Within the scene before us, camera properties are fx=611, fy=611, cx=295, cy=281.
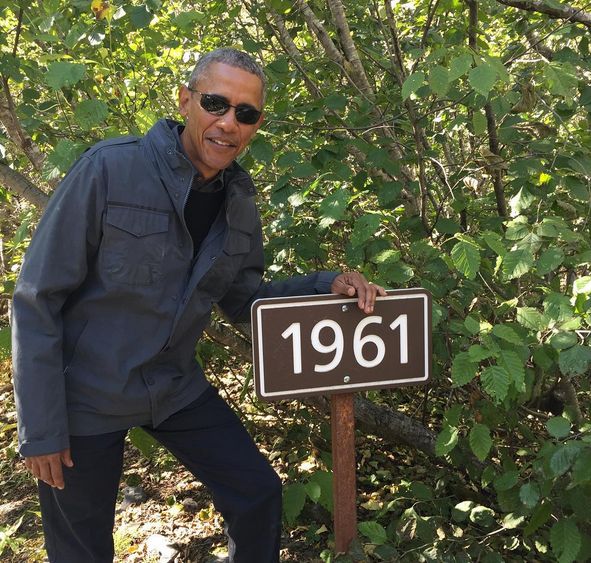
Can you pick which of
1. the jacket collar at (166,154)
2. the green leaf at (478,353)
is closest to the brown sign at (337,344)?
the green leaf at (478,353)

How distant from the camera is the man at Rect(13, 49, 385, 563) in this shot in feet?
5.41

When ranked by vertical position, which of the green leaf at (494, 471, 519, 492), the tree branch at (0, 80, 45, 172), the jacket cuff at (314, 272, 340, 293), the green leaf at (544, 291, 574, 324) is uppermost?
the tree branch at (0, 80, 45, 172)

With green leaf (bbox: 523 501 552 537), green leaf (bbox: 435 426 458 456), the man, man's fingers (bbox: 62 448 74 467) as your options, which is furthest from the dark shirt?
green leaf (bbox: 523 501 552 537)

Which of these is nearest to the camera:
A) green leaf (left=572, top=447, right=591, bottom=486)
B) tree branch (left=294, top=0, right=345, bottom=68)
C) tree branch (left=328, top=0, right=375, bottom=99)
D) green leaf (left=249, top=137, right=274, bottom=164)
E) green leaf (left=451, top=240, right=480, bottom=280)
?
green leaf (left=572, top=447, right=591, bottom=486)

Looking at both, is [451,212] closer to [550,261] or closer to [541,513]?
[550,261]

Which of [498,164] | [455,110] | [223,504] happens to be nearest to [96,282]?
[223,504]

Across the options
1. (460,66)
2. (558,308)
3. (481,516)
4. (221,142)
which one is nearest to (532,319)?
(558,308)

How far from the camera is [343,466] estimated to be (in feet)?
5.65

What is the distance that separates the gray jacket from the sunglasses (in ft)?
0.46

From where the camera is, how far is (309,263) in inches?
123

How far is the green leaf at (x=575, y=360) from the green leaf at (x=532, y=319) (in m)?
0.13

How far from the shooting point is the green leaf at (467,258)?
5.83 ft

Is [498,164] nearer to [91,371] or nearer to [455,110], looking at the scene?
[455,110]

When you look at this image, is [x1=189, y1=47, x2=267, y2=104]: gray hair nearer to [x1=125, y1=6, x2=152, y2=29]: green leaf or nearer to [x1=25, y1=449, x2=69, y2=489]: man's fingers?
[x1=125, y1=6, x2=152, y2=29]: green leaf
